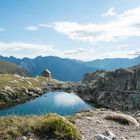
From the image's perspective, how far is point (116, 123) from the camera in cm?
2473

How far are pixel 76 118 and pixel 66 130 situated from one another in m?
5.55

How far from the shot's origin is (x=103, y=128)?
2238 centimetres

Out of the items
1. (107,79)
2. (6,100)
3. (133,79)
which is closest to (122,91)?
(133,79)

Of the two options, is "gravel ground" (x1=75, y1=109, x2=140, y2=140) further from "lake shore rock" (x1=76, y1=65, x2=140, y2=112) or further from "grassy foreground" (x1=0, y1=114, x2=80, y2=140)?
"lake shore rock" (x1=76, y1=65, x2=140, y2=112)

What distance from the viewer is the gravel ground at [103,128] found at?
67.7ft

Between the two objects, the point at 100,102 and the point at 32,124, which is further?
the point at 100,102

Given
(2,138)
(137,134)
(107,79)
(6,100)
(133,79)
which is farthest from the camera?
(107,79)

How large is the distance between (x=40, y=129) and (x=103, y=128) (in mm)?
5199

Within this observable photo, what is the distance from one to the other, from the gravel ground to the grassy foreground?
1162mm

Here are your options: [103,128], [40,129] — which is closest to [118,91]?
[103,128]

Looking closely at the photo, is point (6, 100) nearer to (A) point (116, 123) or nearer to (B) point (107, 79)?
(B) point (107, 79)

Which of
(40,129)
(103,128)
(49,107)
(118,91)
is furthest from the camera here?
(118,91)

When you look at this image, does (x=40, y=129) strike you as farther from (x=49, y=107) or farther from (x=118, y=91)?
(x=118, y=91)

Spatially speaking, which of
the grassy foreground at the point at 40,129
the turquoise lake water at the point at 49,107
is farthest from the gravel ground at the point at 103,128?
the turquoise lake water at the point at 49,107
